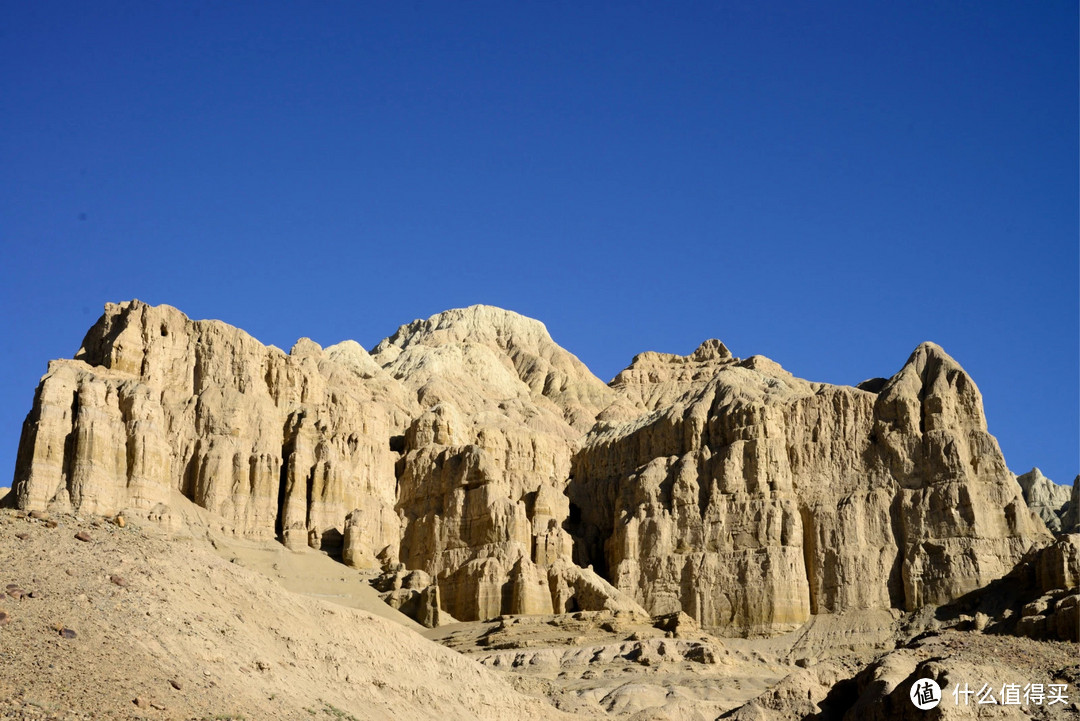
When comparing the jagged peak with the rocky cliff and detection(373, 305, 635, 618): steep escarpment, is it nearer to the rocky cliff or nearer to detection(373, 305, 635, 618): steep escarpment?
detection(373, 305, 635, 618): steep escarpment

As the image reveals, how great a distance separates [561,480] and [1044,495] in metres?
44.4

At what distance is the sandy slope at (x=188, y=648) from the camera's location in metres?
36.5

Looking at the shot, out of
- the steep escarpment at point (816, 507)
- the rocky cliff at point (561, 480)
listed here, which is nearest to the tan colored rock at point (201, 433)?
the rocky cliff at point (561, 480)

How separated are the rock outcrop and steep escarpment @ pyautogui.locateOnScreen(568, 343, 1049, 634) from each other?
27651 mm

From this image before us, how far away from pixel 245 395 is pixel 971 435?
47.3m

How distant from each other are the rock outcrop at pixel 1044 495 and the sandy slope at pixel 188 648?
84.7m

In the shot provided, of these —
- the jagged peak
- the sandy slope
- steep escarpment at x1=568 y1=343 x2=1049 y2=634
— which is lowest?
the sandy slope

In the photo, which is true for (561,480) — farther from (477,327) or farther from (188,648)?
(188,648)

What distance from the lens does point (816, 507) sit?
97.1 metres

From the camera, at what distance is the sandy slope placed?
120ft

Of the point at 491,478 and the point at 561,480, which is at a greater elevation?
the point at 561,480

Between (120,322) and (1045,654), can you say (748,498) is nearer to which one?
(120,322)

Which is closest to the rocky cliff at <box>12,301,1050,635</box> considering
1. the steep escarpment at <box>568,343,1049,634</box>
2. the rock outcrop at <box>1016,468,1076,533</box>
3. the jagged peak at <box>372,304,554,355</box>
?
the steep escarpment at <box>568,343,1049,634</box>

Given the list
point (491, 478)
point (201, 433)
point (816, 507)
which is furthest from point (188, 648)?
point (491, 478)
